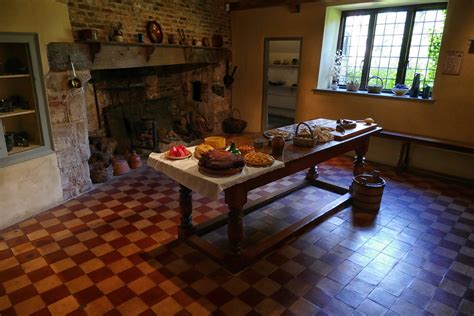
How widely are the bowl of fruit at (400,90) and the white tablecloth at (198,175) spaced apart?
3.48 meters

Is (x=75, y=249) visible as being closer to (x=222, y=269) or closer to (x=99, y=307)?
(x=99, y=307)

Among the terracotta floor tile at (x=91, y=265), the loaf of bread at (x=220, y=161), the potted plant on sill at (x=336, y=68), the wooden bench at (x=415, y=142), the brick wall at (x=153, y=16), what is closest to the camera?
the loaf of bread at (x=220, y=161)

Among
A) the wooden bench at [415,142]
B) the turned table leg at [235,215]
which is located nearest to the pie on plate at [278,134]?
the turned table leg at [235,215]

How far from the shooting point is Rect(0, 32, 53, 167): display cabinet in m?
3.42

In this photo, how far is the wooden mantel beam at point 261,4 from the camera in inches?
230

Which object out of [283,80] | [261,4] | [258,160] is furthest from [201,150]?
[283,80]

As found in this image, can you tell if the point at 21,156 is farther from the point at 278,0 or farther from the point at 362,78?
the point at 362,78

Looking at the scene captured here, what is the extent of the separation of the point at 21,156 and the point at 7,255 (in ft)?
3.51

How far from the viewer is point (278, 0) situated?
594cm

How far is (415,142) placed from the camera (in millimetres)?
4895

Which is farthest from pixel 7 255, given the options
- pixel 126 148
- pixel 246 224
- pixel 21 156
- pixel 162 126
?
pixel 162 126

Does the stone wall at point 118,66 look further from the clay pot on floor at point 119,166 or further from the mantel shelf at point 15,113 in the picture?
the clay pot on floor at point 119,166

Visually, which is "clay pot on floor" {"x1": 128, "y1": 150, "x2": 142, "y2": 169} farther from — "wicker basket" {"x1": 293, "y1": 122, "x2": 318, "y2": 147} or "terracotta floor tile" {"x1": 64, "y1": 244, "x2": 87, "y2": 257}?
"wicker basket" {"x1": 293, "y1": 122, "x2": 318, "y2": 147}

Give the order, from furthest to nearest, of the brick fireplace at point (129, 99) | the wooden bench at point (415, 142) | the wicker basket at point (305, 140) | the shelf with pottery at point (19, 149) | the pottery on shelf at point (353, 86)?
the pottery on shelf at point (353, 86) → the wooden bench at point (415, 142) → the brick fireplace at point (129, 99) → the shelf with pottery at point (19, 149) → the wicker basket at point (305, 140)
